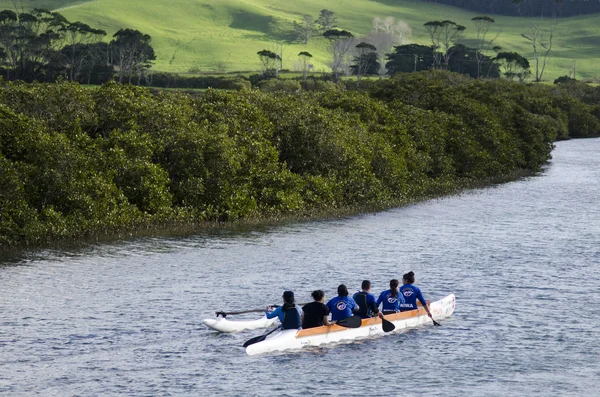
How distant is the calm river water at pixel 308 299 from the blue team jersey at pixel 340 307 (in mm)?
1281

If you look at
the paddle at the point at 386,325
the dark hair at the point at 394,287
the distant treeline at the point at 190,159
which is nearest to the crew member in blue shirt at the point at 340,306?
the paddle at the point at 386,325

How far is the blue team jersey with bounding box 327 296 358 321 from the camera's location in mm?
33031

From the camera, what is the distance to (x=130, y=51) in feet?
597

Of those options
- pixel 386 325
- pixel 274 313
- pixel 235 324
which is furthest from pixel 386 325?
pixel 235 324

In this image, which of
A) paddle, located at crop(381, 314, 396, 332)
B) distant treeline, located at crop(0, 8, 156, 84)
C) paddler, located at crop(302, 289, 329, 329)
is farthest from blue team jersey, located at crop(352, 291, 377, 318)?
distant treeline, located at crop(0, 8, 156, 84)

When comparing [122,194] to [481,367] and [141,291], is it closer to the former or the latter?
[141,291]

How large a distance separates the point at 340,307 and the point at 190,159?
28377mm

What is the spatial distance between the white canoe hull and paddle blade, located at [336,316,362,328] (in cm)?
333

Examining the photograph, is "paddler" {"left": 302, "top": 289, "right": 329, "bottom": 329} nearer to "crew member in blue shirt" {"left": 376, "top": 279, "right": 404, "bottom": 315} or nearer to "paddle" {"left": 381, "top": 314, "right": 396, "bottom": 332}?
"paddle" {"left": 381, "top": 314, "right": 396, "bottom": 332}

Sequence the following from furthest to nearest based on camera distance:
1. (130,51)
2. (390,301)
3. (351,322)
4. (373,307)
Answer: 1. (130,51)
2. (390,301)
3. (373,307)
4. (351,322)

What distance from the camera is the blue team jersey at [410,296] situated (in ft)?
116

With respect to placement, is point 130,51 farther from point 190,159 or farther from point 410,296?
point 410,296

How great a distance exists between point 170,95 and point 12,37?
10977cm

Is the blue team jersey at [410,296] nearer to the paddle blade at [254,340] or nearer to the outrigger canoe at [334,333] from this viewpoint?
the outrigger canoe at [334,333]
